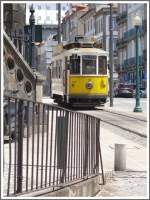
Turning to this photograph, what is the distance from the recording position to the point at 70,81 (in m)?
31.1

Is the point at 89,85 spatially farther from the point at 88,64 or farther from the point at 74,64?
the point at 74,64

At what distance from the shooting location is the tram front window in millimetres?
30859

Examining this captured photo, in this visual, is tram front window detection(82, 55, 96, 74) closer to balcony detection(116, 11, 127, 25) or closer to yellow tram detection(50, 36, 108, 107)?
yellow tram detection(50, 36, 108, 107)

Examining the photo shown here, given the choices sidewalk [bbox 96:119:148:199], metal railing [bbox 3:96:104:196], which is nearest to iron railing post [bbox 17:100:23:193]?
metal railing [bbox 3:96:104:196]

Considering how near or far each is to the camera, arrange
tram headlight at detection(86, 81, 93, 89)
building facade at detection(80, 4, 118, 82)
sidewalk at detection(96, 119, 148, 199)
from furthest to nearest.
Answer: building facade at detection(80, 4, 118, 82)
tram headlight at detection(86, 81, 93, 89)
sidewalk at detection(96, 119, 148, 199)

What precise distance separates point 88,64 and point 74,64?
0.72 meters

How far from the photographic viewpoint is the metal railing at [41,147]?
6.59 metres

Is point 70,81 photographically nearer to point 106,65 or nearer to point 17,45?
point 106,65

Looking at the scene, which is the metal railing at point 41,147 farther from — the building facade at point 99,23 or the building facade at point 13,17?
the building facade at point 99,23

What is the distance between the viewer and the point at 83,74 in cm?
3120

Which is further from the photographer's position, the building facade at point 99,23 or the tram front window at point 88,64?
the building facade at point 99,23

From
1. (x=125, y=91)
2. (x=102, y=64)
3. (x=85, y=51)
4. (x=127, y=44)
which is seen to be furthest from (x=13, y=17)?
(x=127, y=44)

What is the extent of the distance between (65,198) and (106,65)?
2463cm

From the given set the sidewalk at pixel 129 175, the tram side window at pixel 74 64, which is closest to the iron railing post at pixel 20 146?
the sidewalk at pixel 129 175
